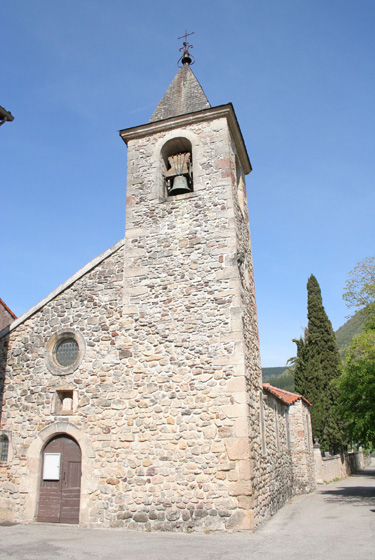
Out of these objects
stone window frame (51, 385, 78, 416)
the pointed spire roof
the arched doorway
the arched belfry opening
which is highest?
the pointed spire roof

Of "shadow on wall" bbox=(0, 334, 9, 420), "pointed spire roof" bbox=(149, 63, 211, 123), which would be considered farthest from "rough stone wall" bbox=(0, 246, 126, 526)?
"pointed spire roof" bbox=(149, 63, 211, 123)

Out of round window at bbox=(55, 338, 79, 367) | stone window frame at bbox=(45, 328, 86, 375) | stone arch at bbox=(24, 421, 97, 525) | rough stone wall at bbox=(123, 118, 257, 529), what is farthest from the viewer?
round window at bbox=(55, 338, 79, 367)

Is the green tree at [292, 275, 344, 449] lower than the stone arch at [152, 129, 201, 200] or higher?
lower

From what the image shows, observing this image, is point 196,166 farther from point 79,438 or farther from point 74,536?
point 74,536

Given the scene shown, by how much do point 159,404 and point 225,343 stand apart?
194 cm

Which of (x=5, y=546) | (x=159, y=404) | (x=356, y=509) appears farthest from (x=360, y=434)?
(x=5, y=546)

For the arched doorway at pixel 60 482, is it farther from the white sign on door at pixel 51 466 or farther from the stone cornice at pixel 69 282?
the stone cornice at pixel 69 282

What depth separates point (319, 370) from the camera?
25.3 meters

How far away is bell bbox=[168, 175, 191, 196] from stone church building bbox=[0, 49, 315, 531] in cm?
6

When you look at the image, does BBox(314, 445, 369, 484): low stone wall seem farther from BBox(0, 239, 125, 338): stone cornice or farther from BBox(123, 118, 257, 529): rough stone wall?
BBox(0, 239, 125, 338): stone cornice

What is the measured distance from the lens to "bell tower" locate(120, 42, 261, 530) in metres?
8.13

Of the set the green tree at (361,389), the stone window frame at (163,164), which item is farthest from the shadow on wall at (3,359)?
the green tree at (361,389)

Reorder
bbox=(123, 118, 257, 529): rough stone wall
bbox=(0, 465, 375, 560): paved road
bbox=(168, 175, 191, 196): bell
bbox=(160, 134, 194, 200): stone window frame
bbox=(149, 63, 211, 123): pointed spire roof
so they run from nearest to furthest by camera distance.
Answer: bbox=(0, 465, 375, 560): paved road → bbox=(123, 118, 257, 529): rough stone wall → bbox=(168, 175, 191, 196): bell → bbox=(160, 134, 194, 200): stone window frame → bbox=(149, 63, 211, 123): pointed spire roof

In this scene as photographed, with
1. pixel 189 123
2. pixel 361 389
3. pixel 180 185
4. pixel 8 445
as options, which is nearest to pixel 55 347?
pixel 8 445
